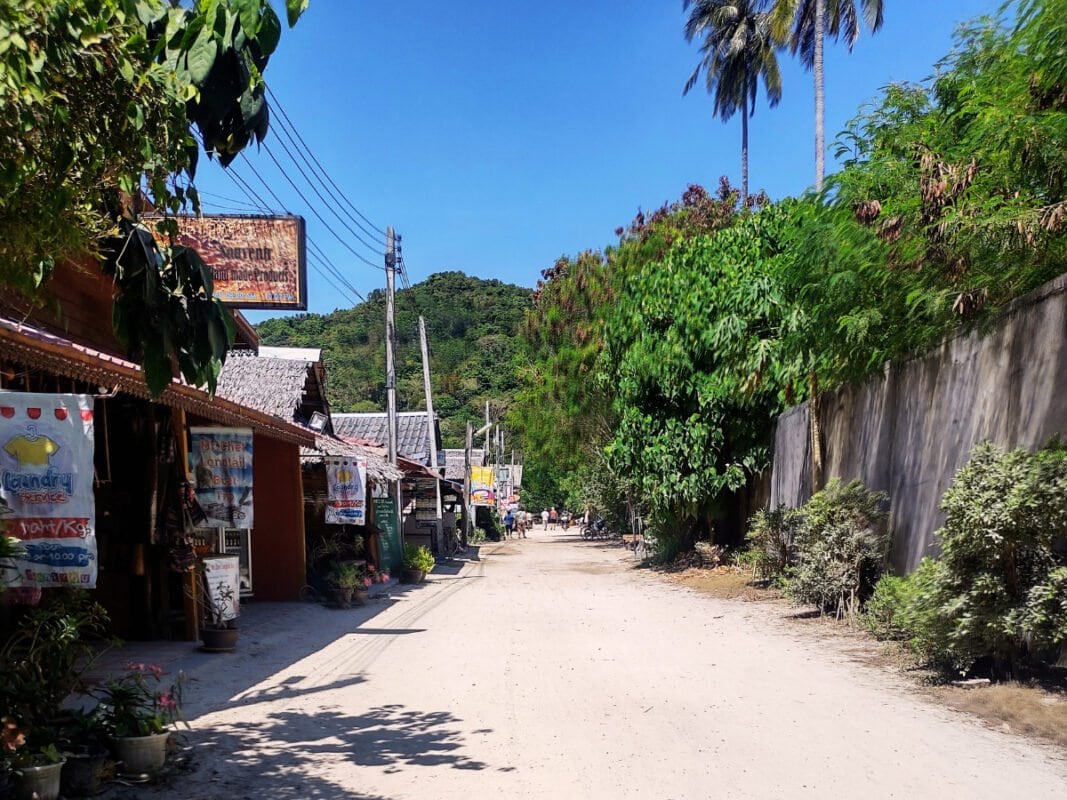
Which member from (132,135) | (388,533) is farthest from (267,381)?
(132,135)

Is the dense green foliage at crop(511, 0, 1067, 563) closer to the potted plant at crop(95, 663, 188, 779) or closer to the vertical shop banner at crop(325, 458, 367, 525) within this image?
the potted plant at crop(95, 663, 188, 779)

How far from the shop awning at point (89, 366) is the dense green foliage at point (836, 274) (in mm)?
7819

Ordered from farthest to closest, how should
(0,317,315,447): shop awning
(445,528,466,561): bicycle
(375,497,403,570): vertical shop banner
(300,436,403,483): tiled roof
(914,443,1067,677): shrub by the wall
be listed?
(445,528,466,561): bicycle → (375,497,403,570): vertical shop banner → (300,436,403,483): tiled roof → (914,443,1067,677): shrub by the wall → (0,317,315,447): shop awning

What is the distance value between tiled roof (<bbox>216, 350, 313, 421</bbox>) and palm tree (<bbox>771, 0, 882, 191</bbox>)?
54.5 feet

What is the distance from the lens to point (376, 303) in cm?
3931

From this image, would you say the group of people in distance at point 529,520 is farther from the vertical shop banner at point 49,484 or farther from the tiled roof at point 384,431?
the vertical shop banner at point 49,484

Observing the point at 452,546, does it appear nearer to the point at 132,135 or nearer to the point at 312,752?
the point at 312,752

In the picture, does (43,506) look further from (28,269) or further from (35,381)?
(28,269)

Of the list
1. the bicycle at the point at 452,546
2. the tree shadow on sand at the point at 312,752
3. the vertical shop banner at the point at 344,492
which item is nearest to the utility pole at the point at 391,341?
the vertical shop banner at the point at 344,492

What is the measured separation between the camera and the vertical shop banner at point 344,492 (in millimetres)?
17391

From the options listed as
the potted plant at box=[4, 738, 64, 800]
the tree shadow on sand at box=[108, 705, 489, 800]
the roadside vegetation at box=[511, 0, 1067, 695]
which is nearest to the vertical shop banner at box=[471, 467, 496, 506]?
the roadside vegetation at box=[511, 0, 1067, 695]

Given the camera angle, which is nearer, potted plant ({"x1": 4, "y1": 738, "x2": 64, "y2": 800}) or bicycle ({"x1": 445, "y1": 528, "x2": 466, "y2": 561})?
potted plant ({"x1": 4, "y1": 738, "x2": 64, "y2": 800})

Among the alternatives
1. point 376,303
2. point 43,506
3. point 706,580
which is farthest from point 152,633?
point 376,303

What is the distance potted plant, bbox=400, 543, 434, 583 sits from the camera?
74.1ft
